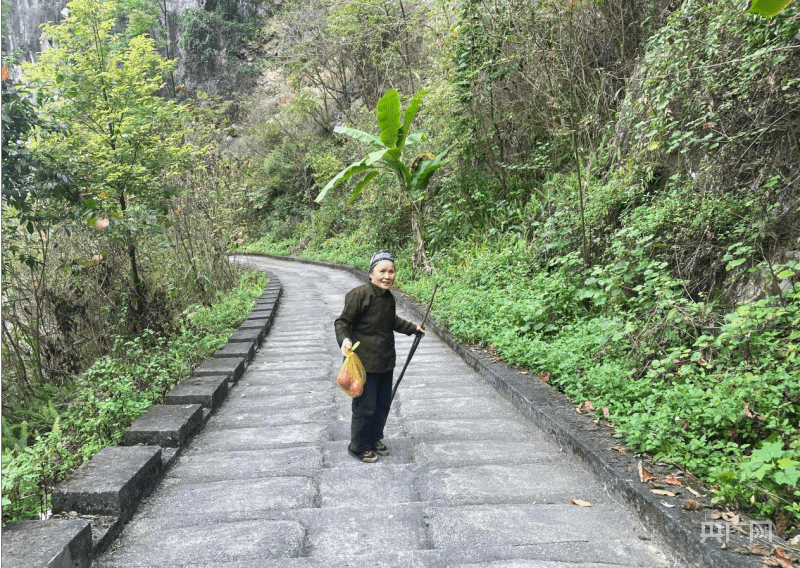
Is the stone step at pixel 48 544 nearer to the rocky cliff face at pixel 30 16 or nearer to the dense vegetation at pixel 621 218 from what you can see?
the dense vegetation at pixel 621 218

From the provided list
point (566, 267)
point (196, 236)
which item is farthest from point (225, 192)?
point (566, 267)

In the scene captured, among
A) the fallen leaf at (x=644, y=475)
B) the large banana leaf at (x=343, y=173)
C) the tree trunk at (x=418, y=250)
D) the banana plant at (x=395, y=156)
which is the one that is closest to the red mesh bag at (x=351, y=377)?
the fallen leaf at (x=644, y=475)

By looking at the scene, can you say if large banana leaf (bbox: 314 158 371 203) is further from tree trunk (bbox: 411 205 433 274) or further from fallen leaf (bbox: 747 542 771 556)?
fallen leaf (bbox: 747 542 771 556)

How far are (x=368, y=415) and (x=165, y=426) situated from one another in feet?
4.66

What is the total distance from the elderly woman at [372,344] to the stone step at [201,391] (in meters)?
1.45

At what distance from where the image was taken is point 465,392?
5445 mm

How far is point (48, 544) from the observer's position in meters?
2.49

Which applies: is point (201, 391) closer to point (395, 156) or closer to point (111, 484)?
point (111, 484)

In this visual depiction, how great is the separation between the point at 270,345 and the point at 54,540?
5296 mm

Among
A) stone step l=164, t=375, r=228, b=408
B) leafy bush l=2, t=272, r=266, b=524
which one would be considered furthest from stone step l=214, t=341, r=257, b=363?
stone step l=164, t=375, r=228, b=408

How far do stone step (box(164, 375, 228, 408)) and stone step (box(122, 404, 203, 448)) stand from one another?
0.17m

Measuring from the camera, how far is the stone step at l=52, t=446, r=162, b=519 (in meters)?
3.02

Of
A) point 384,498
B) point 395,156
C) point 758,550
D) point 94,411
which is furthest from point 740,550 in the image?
point 395,156

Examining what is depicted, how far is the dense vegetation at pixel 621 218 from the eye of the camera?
358 cm
